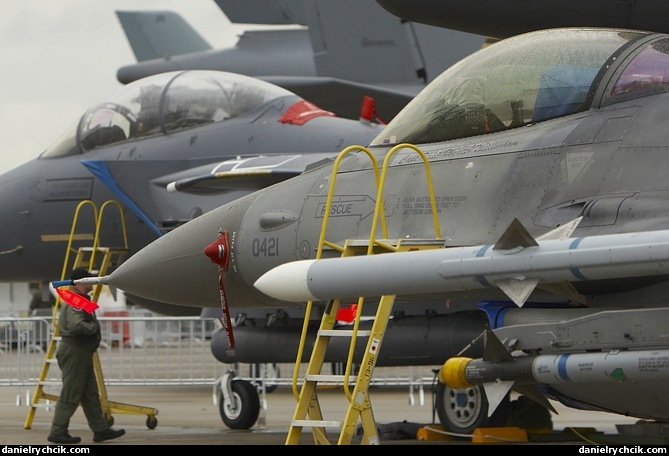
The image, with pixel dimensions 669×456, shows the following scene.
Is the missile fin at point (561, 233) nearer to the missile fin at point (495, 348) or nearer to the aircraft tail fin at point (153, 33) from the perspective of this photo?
the missile fin at point (495, 348)

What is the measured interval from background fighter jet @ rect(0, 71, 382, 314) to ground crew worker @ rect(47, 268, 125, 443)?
5.93ft

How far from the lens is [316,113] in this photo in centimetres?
1380

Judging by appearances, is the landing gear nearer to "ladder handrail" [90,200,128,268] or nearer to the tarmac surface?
the tarmac surface

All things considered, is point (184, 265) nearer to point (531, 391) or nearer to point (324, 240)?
point (324, 240)

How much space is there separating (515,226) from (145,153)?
331 inches

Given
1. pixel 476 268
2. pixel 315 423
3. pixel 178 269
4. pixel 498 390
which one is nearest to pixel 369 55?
pixel 178 269

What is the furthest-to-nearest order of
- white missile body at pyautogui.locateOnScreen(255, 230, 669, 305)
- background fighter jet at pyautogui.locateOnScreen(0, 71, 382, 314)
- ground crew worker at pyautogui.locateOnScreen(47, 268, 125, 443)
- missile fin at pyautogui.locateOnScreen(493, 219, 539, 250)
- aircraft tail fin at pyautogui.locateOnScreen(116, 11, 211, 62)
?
aircraft tail fin at pyautogui.locateOnScreen(116, 11, 211, 62) < background fighter jet at pyautogui.locateOnScreen(0, 71, 382, 314) < ground crew worker at pyautogui.locateOnScreen(47, 268, 125, 443) < missile fin at pyautogui.locateOnScreen(493, 219, 539, 250) < white missile body at pyautogui.locateOnScreen(255, 230, 669, 305)

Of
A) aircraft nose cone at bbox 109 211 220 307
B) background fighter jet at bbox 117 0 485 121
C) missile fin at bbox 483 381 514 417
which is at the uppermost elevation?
background fighter jet at bbox 117 0 485 121

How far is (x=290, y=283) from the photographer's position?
6648 millimetres

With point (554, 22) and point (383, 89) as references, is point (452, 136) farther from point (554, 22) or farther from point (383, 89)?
point (383, 89)

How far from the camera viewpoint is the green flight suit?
11.0 meters

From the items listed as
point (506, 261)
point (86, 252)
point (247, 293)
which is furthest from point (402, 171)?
point (86, 252)

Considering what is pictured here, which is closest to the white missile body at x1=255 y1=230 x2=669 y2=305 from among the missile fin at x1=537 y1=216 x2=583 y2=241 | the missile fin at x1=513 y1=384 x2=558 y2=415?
the missile fin at x1=537 y1=216 x2=583 y2=241

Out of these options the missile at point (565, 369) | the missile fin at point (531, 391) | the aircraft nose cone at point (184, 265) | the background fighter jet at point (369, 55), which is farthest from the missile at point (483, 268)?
the background fighter jet at point (369, 55)
